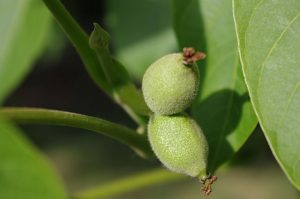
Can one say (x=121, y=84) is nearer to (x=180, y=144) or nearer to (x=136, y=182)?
(x=180, y=144)

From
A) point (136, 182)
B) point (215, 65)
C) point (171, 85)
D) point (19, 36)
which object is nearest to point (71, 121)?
point (171, 85)

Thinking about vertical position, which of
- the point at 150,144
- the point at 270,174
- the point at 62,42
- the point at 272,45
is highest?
the point at 272,45

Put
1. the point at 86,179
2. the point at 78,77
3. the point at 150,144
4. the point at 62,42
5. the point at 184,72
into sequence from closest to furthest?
the point at 184,72, the point at 150,144, the point at 62,42, the point at 86,179, the point at 78,77

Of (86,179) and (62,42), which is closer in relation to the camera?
(62,42)

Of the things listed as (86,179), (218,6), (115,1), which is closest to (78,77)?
(86,179)

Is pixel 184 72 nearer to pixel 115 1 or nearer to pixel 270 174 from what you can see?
pixel 115 1

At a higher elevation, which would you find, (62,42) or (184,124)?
(184,124)

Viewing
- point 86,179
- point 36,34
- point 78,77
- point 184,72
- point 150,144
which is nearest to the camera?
point 184,72
